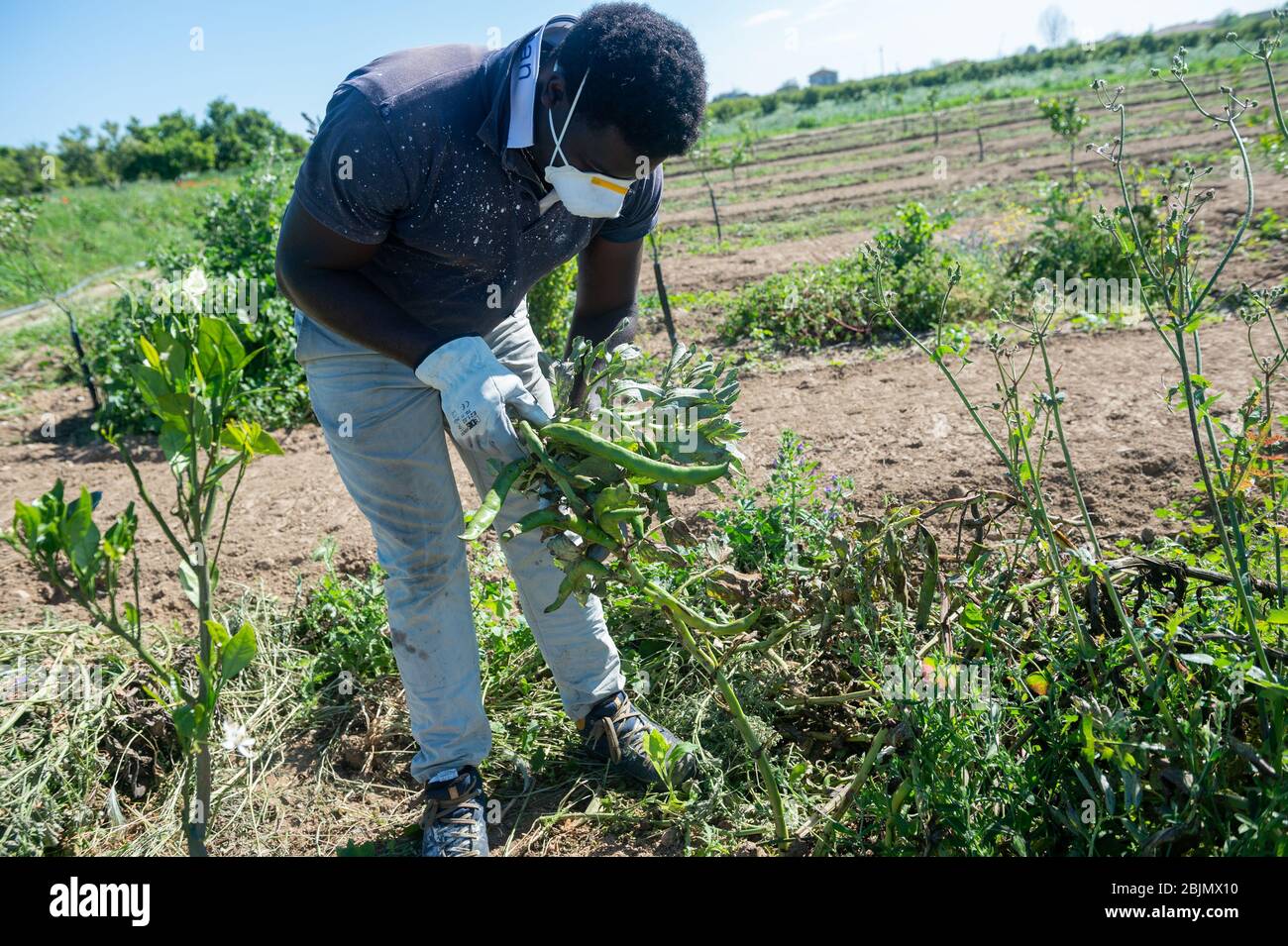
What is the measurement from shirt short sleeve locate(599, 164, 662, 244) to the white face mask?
0.87 feet

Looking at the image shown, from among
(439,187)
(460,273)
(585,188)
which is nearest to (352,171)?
(439,187)

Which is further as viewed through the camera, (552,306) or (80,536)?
(552,306)

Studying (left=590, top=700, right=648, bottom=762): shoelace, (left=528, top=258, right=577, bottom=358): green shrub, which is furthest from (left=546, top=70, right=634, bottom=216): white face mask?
(left=528, top=258, right=577, bottom=358): green shrub

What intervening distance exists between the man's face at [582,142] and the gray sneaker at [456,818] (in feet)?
4.36

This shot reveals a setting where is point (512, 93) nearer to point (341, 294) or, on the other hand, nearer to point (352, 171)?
point (352, 171)

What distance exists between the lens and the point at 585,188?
177 cm

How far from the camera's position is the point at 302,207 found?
5.74 feet

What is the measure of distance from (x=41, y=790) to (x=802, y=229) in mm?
9220

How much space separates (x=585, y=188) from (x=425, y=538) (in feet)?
2.68

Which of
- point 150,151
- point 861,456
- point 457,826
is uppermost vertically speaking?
point 150,151

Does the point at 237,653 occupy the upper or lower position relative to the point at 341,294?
lower

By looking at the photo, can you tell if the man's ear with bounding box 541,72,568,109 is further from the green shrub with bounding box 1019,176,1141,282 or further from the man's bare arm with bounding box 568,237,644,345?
the green shrub with bounding box 1019,176,1141,282

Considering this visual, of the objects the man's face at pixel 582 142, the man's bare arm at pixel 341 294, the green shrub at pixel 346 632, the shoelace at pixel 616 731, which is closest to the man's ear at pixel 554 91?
the man's face at pixel 582 142

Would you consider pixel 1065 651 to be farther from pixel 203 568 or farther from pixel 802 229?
pixel 802 229
